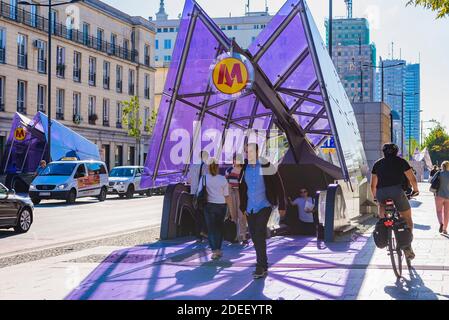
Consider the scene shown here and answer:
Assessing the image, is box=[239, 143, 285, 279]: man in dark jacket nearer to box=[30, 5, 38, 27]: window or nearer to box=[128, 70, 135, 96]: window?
box=[30, 5, 38, 27]: window

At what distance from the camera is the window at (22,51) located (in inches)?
1802

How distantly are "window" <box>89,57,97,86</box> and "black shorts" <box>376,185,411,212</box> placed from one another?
158 ft

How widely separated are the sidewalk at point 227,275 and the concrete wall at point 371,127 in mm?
12325

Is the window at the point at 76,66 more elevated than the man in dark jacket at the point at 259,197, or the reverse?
the window at the point at 76,66

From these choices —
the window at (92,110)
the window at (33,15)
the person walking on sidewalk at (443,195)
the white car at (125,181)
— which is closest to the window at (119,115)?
the window at (92,110)

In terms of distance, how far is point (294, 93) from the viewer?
1727 centimetres

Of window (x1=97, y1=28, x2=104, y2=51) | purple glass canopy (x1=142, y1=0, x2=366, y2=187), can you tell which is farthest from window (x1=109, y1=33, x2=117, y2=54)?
purple glass canopy (x1=142, y1=0, x2=366, y2=187)

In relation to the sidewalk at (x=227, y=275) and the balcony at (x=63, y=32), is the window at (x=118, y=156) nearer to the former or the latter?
the balcony at (x=63, y=32)

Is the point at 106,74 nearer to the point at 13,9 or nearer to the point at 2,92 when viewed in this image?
the point at 13,9

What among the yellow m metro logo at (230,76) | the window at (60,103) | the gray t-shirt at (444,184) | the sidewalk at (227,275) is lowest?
the sidewalk at (227,275)

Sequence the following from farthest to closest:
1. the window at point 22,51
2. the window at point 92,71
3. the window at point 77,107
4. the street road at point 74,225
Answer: the window at point 92,71 < the window at point 77,107 < the window at point 22,51 < the street road at point 74,225

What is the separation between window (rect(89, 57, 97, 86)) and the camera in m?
55.2
